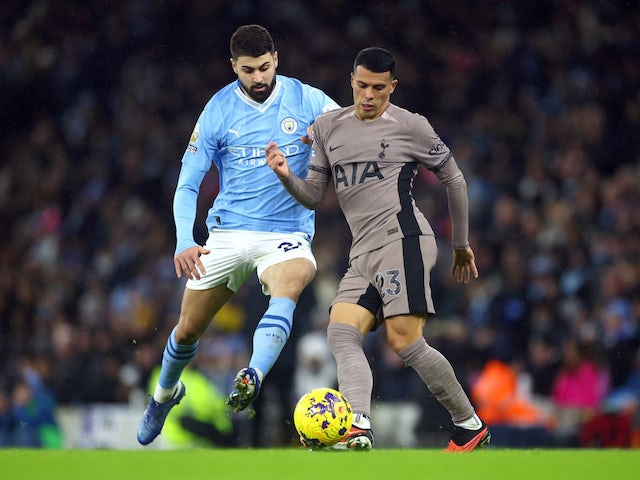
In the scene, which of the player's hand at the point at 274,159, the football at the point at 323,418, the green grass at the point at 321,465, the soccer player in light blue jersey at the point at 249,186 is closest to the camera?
the green grass at the point at 321,465

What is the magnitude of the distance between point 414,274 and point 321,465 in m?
1.34

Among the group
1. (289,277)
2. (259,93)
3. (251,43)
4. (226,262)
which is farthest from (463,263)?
(251,43)

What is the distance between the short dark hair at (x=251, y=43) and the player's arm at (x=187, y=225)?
2.33 feet

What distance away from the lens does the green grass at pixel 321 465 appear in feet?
15.5

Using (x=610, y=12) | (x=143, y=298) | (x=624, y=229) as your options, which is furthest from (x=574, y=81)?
(x=143, y=298)

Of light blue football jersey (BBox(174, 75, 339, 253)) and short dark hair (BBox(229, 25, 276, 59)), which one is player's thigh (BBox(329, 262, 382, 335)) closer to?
light blue football jersey (BBox(174, 75, 339, 253))

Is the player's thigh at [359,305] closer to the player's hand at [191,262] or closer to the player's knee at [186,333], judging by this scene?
the player's hand at [191,262]

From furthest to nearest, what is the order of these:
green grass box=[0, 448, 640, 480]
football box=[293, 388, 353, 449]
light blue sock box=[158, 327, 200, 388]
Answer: light blue sock box=[158, 327, 200, 388], football box=[293, 388, 353, 449], green grass box=[0, 448, 640, 480]

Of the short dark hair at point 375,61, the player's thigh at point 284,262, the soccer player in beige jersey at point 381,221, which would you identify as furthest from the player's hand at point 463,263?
the short dark hair at point 375,61

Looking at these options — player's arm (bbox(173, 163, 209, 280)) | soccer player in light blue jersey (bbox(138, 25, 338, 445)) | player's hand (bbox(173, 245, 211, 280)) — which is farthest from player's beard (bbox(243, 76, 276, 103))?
player's hand (bbox(173, 245, 211, 280))

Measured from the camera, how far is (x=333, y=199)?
13.7 m

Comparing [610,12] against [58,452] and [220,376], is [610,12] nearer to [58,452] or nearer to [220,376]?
[220,376]

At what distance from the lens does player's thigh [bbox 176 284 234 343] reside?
22.9 feet

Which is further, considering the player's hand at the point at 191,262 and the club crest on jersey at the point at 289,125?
the club crest on jersey at the point at 289,125
